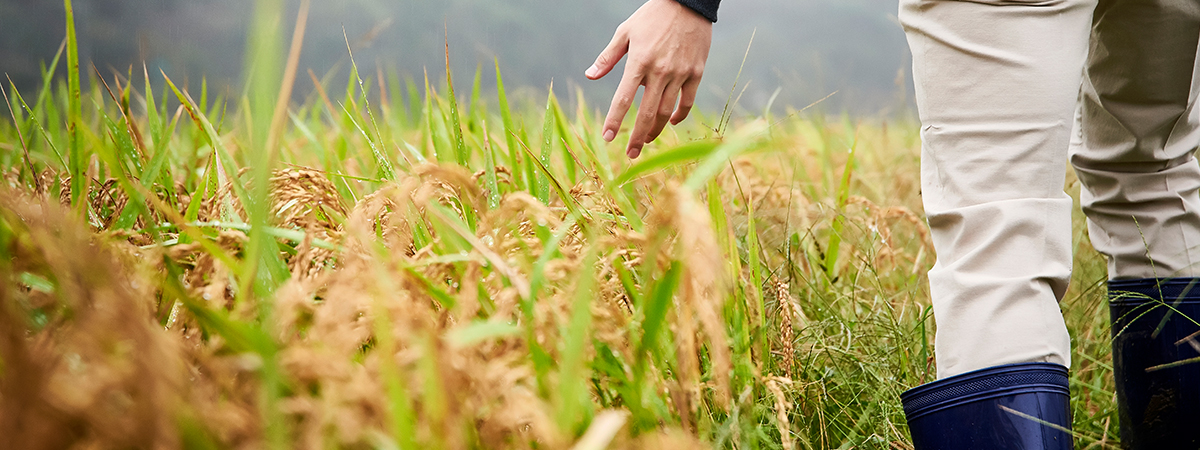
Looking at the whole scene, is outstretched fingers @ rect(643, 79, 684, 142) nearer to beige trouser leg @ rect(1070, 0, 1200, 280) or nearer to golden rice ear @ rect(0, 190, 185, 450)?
beige trouser leg @ rect(1070, 0, 1200, 280)

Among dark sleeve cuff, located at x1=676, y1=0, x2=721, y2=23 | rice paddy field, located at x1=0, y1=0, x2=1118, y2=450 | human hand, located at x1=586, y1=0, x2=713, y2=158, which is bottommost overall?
rice paddy field, located at x1=0, y1=0, x2=1118, y2=450

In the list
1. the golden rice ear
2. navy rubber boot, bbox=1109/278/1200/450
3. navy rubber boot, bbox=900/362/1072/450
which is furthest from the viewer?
navy rubber boot, bbox=1109/278/1200/450

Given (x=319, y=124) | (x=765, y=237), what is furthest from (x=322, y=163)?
(x=765, y=237)

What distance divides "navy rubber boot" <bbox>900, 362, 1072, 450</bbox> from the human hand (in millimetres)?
502

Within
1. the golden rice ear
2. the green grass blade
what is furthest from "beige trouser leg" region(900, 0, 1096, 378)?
the green grass blade

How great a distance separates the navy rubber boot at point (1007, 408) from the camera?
677mm

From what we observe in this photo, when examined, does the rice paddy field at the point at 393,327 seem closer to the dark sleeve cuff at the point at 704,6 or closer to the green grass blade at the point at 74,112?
the green grass blade at the point at 74,112

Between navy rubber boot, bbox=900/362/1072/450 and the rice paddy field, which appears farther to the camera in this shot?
navy rubber boot, bbox=900/362/1072/450

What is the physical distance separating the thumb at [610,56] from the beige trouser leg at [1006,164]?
39 cm

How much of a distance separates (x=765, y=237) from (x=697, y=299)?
1.32 metres

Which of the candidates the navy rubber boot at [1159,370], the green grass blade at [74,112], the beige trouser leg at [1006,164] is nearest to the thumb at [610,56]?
the beige trouser leg at [1006,164]

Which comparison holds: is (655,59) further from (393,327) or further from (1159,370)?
(1159,370)

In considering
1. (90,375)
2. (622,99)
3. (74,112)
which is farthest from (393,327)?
(74,112)

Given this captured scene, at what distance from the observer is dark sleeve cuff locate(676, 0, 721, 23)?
87 cm
